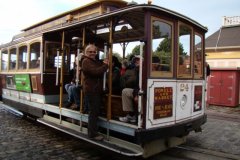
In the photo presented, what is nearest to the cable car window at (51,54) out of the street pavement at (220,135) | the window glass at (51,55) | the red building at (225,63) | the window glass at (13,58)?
the window glass at (51,55)

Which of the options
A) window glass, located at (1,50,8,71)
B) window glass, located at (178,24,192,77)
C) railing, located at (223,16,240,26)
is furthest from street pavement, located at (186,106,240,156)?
railing, located at (223,16,240,26)

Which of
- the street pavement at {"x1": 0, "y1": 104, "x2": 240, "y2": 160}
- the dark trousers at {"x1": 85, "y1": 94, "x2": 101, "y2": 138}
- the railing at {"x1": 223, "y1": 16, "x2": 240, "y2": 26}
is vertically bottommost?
the street pavement at {"x1": 0, "y1": 104, "x2": 240, "y2": 160}

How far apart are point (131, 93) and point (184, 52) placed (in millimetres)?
1484

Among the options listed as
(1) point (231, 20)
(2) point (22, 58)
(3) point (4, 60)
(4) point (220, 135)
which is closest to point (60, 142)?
(2) point (22, 58)

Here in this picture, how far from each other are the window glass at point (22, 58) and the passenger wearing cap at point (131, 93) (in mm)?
4850

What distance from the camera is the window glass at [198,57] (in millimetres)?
6730

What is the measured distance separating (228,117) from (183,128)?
20.9ft

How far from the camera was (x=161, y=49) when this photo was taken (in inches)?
228

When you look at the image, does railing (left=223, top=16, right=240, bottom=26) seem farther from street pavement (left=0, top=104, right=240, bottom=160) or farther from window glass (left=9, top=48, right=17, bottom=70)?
window glass (left=9, top=48, right=17, bottom=70)

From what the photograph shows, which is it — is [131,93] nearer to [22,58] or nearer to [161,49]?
[161,49]

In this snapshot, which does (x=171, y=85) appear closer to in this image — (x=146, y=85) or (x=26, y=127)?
(x=146, y=85)

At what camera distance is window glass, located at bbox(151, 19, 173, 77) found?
550 centimetres

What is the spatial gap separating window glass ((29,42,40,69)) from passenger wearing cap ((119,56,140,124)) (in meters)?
3.93

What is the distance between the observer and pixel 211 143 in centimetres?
748
